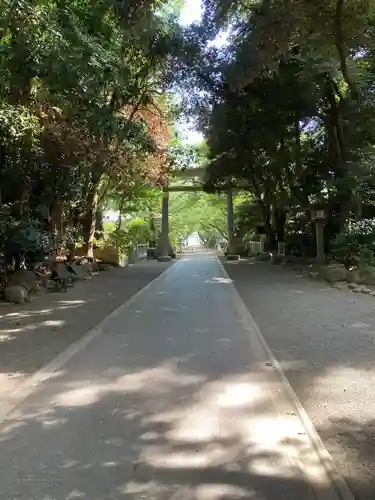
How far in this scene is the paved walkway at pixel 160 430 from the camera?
324cm

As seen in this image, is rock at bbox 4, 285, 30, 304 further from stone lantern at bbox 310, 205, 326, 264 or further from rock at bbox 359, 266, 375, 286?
stone lantern at bbox 310, 205, 326, 264

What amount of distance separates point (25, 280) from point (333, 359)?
857cm

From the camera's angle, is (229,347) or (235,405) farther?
(229,347)

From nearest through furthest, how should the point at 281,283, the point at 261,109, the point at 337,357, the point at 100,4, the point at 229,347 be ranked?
the point at 337,357, the point at 229,347, the point at 100,4, the point at 281,283, the point at 261,109

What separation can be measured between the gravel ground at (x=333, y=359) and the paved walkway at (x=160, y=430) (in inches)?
8.1

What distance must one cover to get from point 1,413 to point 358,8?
11.0m

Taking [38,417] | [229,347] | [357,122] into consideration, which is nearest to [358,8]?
[357,122]

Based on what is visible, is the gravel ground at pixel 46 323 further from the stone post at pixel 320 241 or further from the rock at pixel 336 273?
the stone post at pixel 320 241

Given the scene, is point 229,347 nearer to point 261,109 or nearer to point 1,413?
point 1,413

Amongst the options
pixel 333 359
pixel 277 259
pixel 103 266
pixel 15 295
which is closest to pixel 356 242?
pixel 277 259

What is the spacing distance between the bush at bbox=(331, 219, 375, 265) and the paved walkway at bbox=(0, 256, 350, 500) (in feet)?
28.7

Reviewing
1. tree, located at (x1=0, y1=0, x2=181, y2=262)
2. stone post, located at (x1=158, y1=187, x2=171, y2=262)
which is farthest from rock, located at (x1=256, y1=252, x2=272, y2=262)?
tree, located at (x1=0, y1=0, x2=181, y2=262)

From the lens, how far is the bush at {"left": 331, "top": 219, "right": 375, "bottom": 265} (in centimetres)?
1517

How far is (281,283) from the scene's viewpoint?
1552 centimetres
